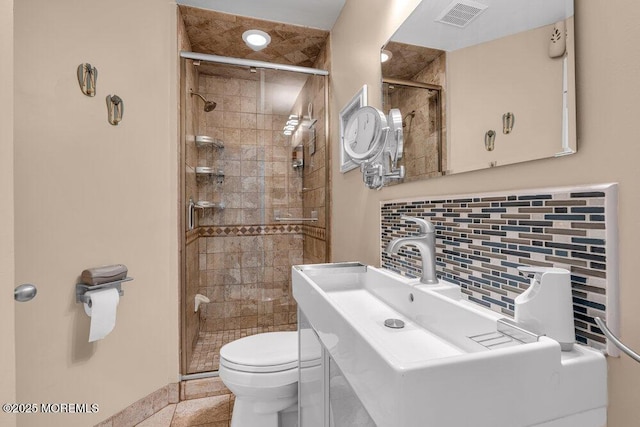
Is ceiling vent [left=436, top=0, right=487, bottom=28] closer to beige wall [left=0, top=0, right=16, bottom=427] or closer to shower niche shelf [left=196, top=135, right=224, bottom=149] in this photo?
beige wall [left=0, top=0, right=16, bottom=427]

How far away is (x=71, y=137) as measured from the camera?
4.42 feet

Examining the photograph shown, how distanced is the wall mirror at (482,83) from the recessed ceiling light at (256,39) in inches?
48.4

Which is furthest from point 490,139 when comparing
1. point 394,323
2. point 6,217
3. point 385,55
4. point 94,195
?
point 94,195

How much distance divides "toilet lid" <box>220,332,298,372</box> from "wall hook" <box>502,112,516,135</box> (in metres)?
1.20

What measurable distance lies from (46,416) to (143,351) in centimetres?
48

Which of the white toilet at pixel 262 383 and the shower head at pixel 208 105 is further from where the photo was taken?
the shower head at pixel 208 105

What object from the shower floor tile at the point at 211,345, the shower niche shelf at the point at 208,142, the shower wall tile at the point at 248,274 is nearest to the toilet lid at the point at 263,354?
the shower floor tile at the point at 211,345

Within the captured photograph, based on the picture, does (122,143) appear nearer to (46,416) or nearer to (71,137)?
(71,137)

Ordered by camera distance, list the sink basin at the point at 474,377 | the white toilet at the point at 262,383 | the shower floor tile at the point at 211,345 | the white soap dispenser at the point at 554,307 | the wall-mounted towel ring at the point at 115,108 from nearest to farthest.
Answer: the sink basin at the point at 474,377, the white soap dispenser at the point at 554,307, the white toilet at the point at 262,383, the wall-mounted towel ring at the point at 115,108, the shower floor tile at the point at 211,345

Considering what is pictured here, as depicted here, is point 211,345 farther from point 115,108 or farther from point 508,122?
point 508,122

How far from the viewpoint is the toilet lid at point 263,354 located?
1.35 m

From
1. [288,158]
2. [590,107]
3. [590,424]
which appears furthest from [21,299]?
[288,158]

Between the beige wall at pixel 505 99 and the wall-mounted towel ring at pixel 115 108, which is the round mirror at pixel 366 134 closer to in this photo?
the beige wall at pixel 505 99

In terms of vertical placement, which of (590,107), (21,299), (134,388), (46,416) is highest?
(590,107)
